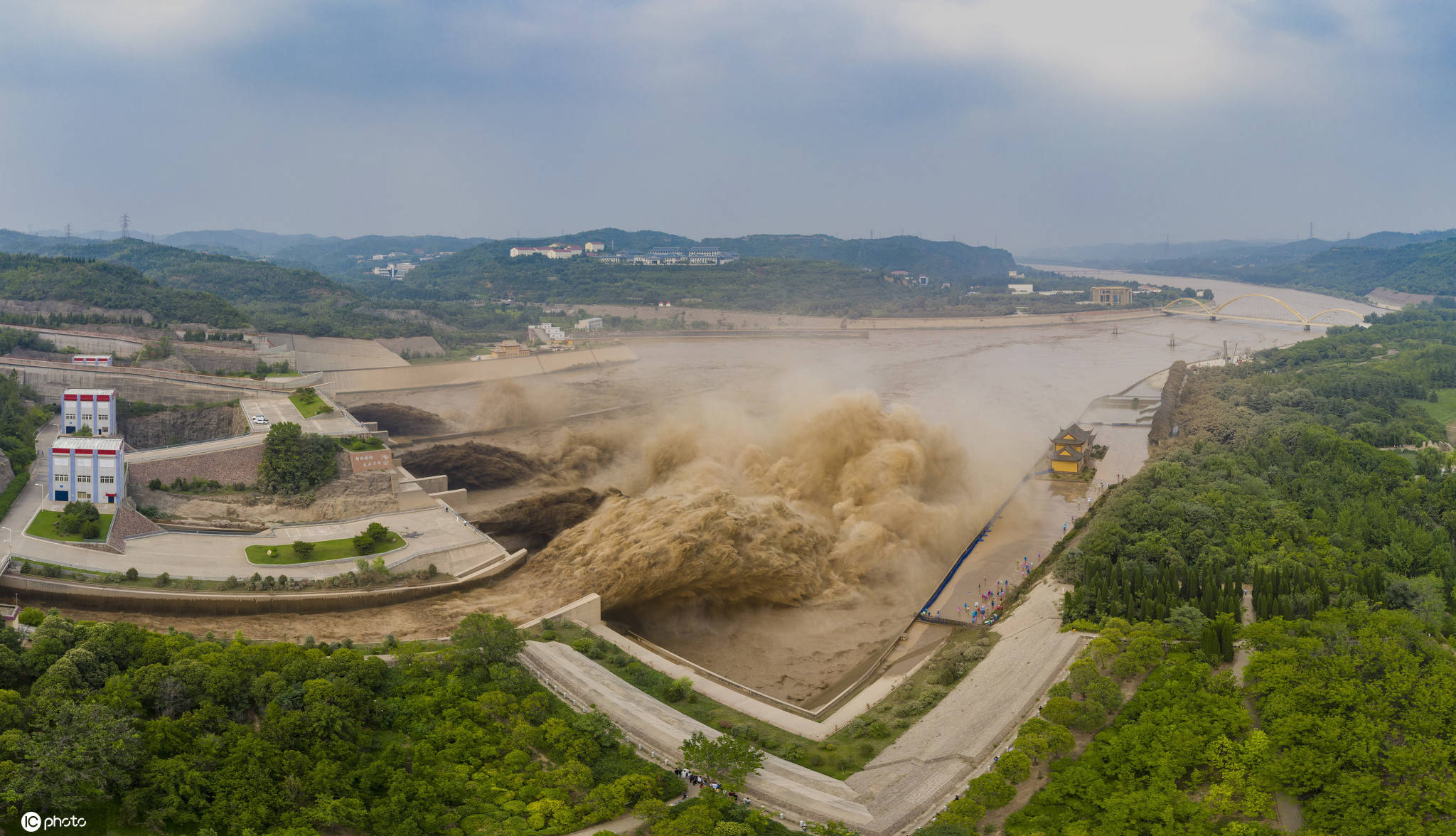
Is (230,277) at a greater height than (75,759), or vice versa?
(230,277)

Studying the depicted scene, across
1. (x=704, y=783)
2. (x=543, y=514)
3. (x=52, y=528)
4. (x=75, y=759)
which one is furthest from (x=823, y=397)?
(x=75, y=759)

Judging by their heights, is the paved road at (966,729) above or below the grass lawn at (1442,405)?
below

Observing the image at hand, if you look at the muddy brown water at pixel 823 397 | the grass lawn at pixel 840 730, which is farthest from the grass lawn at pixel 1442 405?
the grass lawn at pixel 840 730

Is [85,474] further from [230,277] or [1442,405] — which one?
[230,277]

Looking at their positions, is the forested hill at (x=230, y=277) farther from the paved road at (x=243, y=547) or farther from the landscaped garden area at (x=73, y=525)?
the paved road at (x=243, y=547)

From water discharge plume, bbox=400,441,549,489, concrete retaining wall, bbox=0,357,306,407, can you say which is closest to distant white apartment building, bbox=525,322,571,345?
concrete retaining wall, bbox=0,357,306,407

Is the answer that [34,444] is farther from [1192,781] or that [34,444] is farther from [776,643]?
[1192,781]
